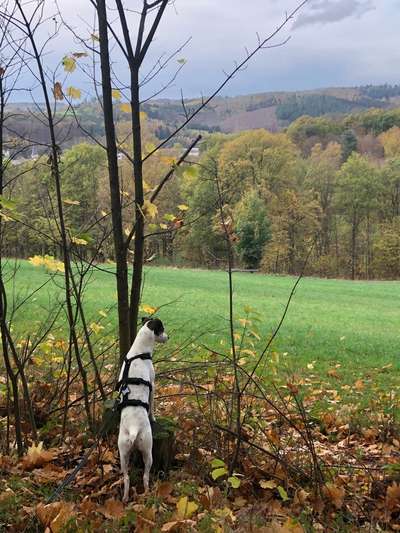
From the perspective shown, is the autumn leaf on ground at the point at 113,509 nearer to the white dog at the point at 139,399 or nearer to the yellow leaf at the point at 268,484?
the white dog at the point at 139,399

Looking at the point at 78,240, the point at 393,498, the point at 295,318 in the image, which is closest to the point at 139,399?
the point at 78,240

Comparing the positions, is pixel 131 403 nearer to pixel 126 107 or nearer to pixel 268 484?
pixel 268 484

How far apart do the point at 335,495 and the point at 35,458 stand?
7.73 feet

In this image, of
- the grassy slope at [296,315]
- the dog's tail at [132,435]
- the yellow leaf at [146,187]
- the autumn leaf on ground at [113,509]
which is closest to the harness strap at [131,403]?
the dog's tail at [132,435]

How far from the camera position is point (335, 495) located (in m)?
4.15

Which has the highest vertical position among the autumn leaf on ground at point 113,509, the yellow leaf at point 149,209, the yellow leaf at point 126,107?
the yellow leaf at point 126,107

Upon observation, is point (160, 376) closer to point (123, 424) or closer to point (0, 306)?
point (123, 424)

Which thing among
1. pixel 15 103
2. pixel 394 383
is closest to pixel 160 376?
pixel 15 103

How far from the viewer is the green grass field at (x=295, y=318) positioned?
12648mm

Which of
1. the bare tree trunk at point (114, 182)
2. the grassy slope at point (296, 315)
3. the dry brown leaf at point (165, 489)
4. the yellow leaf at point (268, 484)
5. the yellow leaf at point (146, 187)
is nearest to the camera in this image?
the dry brown leaf at point (165, 489)

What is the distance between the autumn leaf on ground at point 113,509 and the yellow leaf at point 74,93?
314 centimetres

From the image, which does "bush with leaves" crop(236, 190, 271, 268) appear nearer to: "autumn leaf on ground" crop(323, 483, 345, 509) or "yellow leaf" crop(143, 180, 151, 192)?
"yellow leaf" crop(143, 180, 151, 192)

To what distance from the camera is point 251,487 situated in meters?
4.41

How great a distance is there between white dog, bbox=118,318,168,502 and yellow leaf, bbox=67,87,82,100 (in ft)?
6.38
